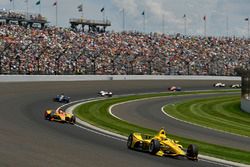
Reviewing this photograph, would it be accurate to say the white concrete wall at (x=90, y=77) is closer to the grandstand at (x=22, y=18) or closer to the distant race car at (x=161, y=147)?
the grandstand at (x=22, y=18)

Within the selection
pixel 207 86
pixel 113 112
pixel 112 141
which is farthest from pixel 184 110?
pixel 207 86

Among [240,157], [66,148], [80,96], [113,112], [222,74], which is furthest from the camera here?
[222,74]

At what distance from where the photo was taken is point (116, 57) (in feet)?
209

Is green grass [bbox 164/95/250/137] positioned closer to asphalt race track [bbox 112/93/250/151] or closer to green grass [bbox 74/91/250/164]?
asphalt race track [bbox 112/93/250/151]

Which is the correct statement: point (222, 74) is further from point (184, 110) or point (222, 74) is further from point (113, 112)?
point (113, 112)

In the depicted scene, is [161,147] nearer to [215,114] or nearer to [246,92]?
[215,114]

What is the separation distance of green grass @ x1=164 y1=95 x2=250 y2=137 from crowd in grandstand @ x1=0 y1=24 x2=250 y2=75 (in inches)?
Answer: 714

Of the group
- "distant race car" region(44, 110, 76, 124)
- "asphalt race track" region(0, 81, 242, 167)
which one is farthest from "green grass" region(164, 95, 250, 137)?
"asphalt race track" region(0, 81, 242, 167)

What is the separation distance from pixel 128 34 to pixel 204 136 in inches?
2263

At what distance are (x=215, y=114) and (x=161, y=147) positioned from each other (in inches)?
837

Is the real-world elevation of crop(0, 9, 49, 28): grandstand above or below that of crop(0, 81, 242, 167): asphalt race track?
above

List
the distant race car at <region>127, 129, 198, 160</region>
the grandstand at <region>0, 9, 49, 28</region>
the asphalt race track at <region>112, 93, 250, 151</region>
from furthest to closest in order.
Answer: the grandstand at <region>0, 9, 49, 28</region>
the asphalt race track at <region>112, 93, 250, 151</region>
the distant race car at <region>127, 129, 198, 160</region>

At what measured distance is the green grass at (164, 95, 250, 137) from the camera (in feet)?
91.1

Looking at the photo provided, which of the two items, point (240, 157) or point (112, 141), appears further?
point (112, 141)
